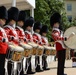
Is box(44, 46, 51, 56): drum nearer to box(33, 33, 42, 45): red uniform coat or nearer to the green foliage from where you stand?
box(33, 33, 42, 45): red uniform coat

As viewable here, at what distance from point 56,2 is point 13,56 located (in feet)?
111

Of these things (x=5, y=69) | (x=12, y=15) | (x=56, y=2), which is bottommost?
(x=5, y=69)

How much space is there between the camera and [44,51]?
11539 millimetres

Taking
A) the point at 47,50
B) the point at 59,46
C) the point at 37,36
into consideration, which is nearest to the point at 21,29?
the point at 59,46

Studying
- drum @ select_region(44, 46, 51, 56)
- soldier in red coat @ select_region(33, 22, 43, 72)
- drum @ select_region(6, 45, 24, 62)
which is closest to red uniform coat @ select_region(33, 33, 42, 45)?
soldier in red coat @ select_region(33, 22, 43, 72)

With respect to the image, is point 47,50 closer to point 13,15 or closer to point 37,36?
point 37,36

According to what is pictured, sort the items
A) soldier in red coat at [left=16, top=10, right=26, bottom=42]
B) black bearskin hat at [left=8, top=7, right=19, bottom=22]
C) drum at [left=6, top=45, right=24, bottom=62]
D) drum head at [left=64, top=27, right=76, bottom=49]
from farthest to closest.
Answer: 1. soldier in red coat at [left=16, top=10, right=26, bottom=42]
2. drum head at [left=64, top=27, right=76, bottom=49]
3. black bearskin hat at [left=8, top=7, right=19, bottom=22]
4. drum at [left=6, top=45, right=24, bottom=62]

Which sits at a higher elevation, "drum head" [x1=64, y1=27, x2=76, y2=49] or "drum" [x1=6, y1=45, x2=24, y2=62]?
"drum head" [x1=64, y1=27, x2=76, y2=49]

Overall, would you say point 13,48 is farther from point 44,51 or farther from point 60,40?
point 44,51

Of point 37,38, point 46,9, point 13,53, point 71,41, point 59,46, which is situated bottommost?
point 13,53

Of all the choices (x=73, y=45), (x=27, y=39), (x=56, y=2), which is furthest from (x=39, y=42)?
(x=56, y=2)

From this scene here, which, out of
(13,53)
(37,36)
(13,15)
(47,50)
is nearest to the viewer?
(13,53)

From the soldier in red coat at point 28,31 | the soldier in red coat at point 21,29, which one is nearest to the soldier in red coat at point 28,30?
the soldier in red coat at point 28,31

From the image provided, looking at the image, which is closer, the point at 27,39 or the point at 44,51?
the point at 27,39
